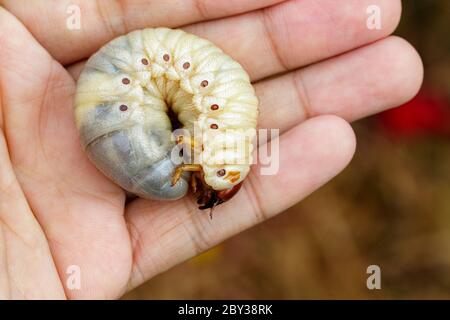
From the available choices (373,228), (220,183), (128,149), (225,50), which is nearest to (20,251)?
(128,149)

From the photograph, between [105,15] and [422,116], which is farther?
[422,116]

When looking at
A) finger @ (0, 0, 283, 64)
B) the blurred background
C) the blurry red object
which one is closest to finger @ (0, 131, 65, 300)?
finger @ (0, 0, 283, 64)

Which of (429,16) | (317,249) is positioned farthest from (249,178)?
(429,16)

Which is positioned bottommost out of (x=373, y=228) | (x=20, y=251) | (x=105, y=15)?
(x=373, y=228)

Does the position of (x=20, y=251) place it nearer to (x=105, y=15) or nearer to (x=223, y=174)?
(x=223, y=174)

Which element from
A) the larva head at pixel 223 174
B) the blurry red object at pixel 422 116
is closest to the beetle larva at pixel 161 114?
the larva head at pixel 223 174

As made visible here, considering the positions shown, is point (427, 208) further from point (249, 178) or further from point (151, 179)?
point (151, 179)
